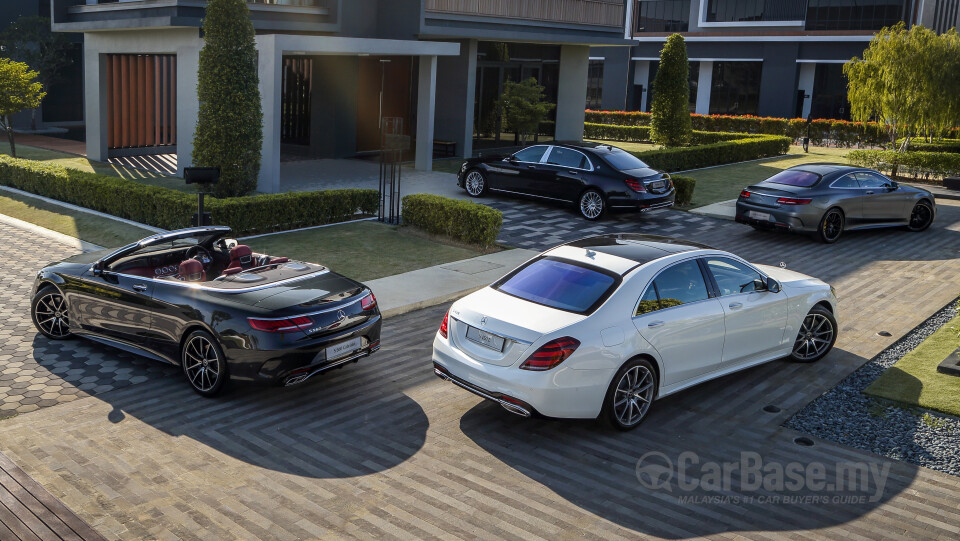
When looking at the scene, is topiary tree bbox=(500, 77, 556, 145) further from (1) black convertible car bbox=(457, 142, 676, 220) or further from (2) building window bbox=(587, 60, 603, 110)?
(2) building window bbox=(587, 60, 603, 110)

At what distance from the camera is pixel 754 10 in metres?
47.8

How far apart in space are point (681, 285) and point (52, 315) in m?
6.75

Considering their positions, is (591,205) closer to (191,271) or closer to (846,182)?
(846,182)

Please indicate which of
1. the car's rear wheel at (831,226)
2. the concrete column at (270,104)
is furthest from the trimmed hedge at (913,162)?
the concrete column at (270,104)

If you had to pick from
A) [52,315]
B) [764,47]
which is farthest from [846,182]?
[764,47]

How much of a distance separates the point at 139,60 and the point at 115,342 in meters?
17.8

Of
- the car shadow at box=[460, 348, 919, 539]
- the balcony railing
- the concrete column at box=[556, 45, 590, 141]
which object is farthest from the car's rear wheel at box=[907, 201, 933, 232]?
the concrete column at box=[556, 45, 590, 141]

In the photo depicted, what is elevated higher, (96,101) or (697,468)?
(96,101)

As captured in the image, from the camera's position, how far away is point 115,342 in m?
9.13

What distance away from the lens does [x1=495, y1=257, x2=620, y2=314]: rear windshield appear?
7.73 meters

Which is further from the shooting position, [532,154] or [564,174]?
[532,154]

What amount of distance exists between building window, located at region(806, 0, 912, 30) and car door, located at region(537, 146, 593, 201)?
103ft

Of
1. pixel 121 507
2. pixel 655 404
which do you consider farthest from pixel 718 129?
pixel 121 507

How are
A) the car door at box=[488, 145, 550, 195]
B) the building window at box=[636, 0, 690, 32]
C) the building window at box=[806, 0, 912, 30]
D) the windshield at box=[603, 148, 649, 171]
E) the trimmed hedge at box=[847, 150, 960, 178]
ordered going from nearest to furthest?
the windshield at box=[603, 148, 649, 171] < the car door at box=[488, 145, 550, 195] < the trimmed hedge at box=[847, 150, 960, 178] < the building window at box=[806, 0, 912, 30] < the building window at box=[636, 0, 690, 32]
